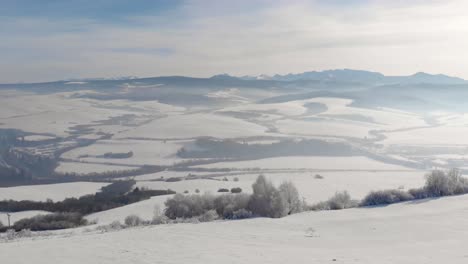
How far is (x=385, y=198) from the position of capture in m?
24.0

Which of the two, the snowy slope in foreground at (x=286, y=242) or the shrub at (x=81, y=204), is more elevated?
the snowy slope in foreground at (x=286, y=242)

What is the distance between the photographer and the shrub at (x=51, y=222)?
23.9 meters

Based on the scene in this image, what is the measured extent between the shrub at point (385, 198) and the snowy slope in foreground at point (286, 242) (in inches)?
123

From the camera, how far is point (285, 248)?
14.6 metres

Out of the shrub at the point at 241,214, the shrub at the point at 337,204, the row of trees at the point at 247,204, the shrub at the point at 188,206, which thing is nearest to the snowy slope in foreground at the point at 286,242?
the row of trees at the point at 247,204

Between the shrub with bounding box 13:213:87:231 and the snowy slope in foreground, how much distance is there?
758cm

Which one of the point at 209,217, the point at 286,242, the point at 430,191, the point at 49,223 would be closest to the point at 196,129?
the point at 49,223

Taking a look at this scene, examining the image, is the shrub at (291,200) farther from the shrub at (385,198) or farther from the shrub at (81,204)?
the shrub at (81,204)

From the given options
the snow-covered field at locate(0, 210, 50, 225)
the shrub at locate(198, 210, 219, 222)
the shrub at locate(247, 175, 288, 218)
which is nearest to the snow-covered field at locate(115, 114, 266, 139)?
the snow-covered field at locate(0, 210, 50, 225)

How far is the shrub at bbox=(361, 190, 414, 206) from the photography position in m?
24.0

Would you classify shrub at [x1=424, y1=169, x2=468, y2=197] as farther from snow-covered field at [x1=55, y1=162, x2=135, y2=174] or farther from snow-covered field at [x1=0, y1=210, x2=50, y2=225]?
snow-covered field at [x1=55, y1=162, x2=135, y2=174]

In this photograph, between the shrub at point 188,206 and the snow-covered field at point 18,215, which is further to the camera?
the snow-covered field at point 18,215

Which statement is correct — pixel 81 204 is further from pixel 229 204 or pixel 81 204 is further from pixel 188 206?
pixel 229 204

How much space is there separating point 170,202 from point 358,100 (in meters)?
163
